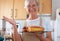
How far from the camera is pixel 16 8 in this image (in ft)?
2.67

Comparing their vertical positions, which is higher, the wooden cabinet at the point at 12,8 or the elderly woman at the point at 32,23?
the wooden cabinet at the point at 12,8

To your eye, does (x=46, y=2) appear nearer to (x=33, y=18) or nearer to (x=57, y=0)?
(x=57, y=0)

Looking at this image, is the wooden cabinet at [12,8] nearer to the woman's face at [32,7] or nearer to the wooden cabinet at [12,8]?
the wooden cabinet at [12,8]

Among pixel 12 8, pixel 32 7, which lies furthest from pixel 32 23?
pixel 12 8

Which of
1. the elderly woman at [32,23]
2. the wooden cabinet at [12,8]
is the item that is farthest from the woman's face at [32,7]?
the wooden cabinet at [12,8]

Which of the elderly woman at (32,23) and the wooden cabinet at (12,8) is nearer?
the elderly woman at (32,23)

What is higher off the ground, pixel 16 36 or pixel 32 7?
pixel 32 7

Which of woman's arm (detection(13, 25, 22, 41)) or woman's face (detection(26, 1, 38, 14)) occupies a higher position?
woman's face (detection(26, 1, 38, 14))

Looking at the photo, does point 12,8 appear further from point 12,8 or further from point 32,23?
point 32,23

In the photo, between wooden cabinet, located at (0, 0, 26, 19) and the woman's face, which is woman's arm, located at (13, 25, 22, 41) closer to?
the woman's face

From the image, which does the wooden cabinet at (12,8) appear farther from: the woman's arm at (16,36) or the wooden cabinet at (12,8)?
the woman's arm at (16,36)

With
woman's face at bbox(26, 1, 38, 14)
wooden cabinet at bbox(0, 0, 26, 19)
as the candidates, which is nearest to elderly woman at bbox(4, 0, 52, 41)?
woman's face at bbox(26, 1, 38, 14)

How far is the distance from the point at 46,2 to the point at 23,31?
0.52 metres

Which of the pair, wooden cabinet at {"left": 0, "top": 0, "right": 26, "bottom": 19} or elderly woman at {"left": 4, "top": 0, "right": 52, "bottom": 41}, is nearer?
elderly woman at {"left": 4, "top": 0, "right": 52, "bottom": 41}
